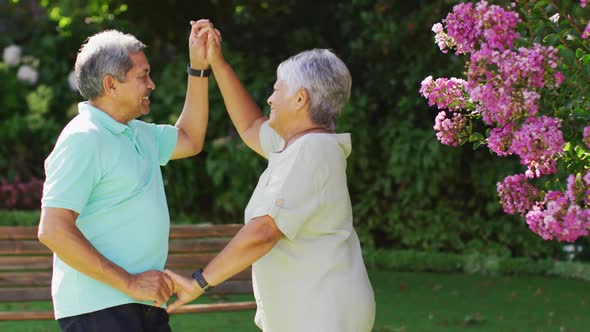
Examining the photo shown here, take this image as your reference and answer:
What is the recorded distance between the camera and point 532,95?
3.11 meters

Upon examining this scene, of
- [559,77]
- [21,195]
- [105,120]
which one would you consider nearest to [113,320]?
[105,120]

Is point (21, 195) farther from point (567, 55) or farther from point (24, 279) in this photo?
point (567, 55)

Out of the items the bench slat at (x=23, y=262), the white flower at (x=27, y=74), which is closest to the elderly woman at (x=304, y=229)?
the bench slat at (x=23, y=262)

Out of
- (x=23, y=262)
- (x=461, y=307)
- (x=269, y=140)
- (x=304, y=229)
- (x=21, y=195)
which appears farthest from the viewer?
(x=21, y=195)

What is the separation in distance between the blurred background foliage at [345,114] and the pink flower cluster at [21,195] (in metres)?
0.09

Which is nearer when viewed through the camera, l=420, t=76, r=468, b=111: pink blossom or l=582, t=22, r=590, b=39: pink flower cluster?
l=582, t=22, r=590, b=39: pink flower cluster

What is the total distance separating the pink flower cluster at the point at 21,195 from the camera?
11.8 m

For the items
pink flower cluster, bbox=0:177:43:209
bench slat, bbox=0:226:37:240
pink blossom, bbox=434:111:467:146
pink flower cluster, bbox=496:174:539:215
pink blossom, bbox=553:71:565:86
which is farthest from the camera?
pink flower cluster, bbox=0:177:43:209

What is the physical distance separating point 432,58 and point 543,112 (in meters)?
7.74

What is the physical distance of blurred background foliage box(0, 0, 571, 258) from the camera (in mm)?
11023

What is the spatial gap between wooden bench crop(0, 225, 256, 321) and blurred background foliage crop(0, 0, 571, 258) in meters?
4.97

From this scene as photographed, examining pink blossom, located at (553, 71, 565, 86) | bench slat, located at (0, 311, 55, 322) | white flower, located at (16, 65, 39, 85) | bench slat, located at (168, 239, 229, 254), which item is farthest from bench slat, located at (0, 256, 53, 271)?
white flower, located at (16, 65, 39, 85)

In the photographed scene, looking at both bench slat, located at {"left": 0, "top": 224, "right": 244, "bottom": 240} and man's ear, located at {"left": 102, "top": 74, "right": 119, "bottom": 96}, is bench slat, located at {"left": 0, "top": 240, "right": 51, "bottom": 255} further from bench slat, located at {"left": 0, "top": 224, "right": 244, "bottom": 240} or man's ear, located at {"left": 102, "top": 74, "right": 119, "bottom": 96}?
man's ear, located at {"left": 102, "top": 74, "right": 119, "bottom": 96}

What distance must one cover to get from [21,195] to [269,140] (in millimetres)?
8543
